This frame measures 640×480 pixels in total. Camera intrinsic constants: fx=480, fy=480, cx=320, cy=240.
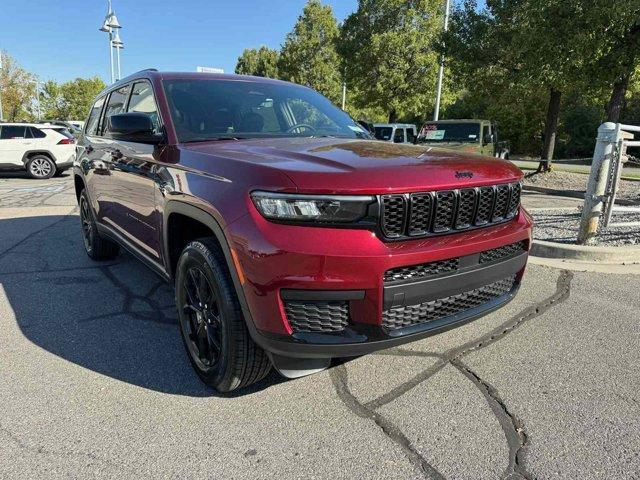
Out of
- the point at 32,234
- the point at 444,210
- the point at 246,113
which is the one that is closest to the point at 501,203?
the point at 444,210

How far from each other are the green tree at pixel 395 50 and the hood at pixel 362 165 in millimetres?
20962

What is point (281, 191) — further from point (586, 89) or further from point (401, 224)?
point (586, 89)

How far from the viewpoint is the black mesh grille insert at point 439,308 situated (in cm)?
226

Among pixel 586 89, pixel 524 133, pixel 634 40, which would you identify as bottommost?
pixel 524 133

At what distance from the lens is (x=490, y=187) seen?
2572 mm

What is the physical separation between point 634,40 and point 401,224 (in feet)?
35.5

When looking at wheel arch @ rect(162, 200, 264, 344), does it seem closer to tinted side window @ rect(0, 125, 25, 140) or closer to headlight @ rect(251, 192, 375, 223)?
headlight @ rect(251, 192, 375, 223)

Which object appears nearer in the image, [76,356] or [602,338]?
[76,356]

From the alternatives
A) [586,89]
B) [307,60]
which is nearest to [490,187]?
[586,89]

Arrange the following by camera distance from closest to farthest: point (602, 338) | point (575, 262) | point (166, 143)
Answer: point (166, 143) < point (602, 338) < point (575, 262)

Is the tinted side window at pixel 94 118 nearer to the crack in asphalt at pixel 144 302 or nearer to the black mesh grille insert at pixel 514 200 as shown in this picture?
the crack in asphalt at pixel 144 302

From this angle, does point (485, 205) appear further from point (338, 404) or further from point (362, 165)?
point (338, 404)

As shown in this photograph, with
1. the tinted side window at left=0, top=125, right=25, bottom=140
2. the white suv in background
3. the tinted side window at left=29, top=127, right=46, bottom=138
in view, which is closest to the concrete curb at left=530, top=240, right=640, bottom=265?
the white suv in background

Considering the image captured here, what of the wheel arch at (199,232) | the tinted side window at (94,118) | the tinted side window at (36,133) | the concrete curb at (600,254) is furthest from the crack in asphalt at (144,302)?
the tinted side window at (36,133)
